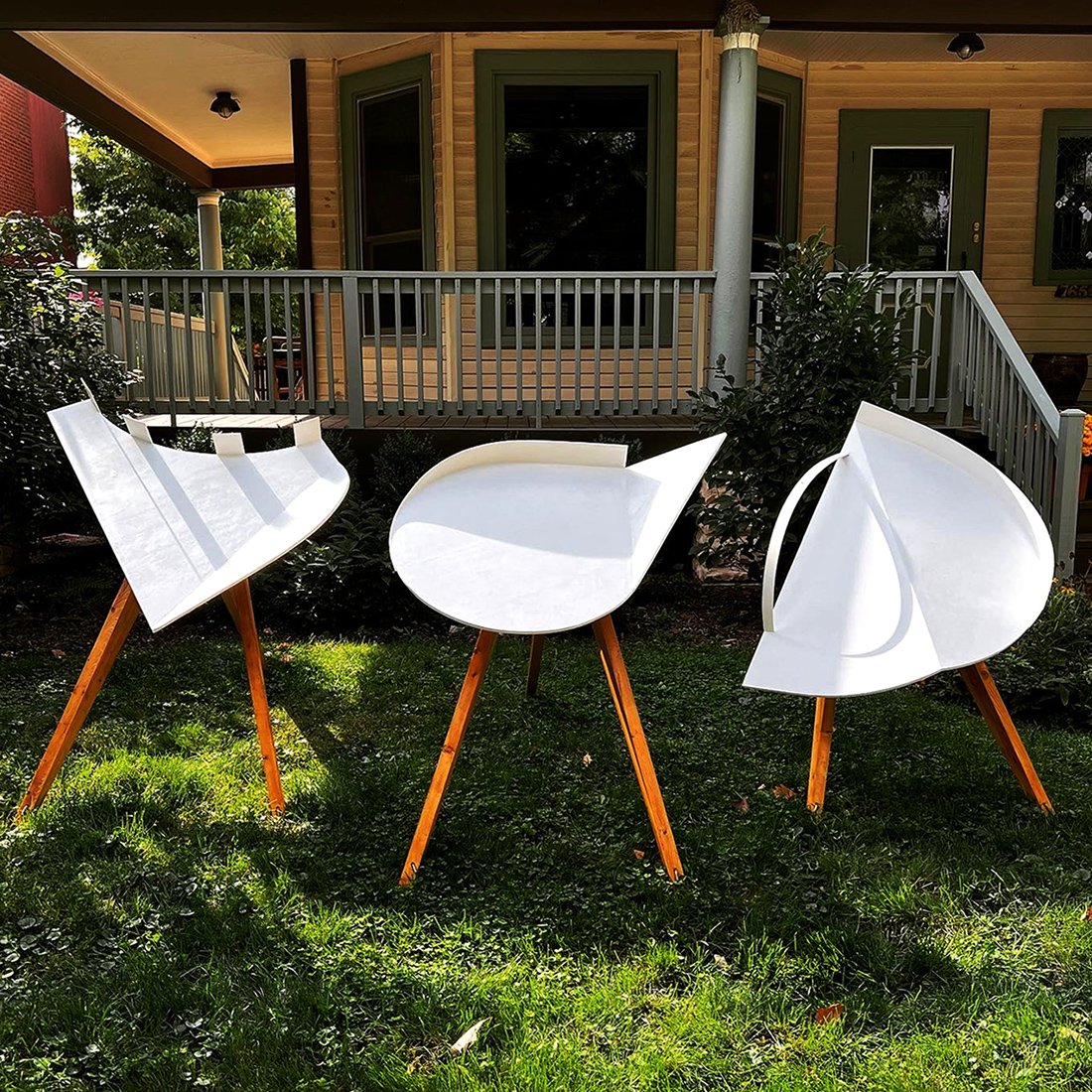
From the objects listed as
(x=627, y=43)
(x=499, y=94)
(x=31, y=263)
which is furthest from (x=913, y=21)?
(x=31, y=263)

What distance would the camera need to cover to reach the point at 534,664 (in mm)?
3881

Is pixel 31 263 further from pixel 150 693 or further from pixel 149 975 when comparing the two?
pixel 149 975

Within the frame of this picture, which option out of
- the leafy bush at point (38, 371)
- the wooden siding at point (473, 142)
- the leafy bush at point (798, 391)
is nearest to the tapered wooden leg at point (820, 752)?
the leafy bush at point (798, 391)

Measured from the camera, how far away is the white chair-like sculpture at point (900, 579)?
251cm

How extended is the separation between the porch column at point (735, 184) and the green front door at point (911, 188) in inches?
88.9

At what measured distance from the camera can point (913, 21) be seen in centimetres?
563

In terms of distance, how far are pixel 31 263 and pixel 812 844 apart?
5.35 metres

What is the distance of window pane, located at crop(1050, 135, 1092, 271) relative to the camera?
25.7ft

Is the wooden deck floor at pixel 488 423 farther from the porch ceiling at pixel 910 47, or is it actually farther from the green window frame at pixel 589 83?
the porch ceiling at pixel 910 47

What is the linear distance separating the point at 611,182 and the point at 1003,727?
17.5 ft

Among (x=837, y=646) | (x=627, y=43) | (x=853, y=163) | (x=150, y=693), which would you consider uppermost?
(x=627, y=43)

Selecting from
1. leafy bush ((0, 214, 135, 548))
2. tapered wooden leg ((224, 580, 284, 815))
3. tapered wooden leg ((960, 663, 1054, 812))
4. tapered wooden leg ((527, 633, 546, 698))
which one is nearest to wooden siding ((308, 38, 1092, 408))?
leafy bush ((0, 214, 135, 548))

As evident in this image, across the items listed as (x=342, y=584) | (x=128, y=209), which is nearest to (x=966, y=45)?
(x=342, y=584)

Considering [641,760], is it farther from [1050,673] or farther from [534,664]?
[1050,673]
